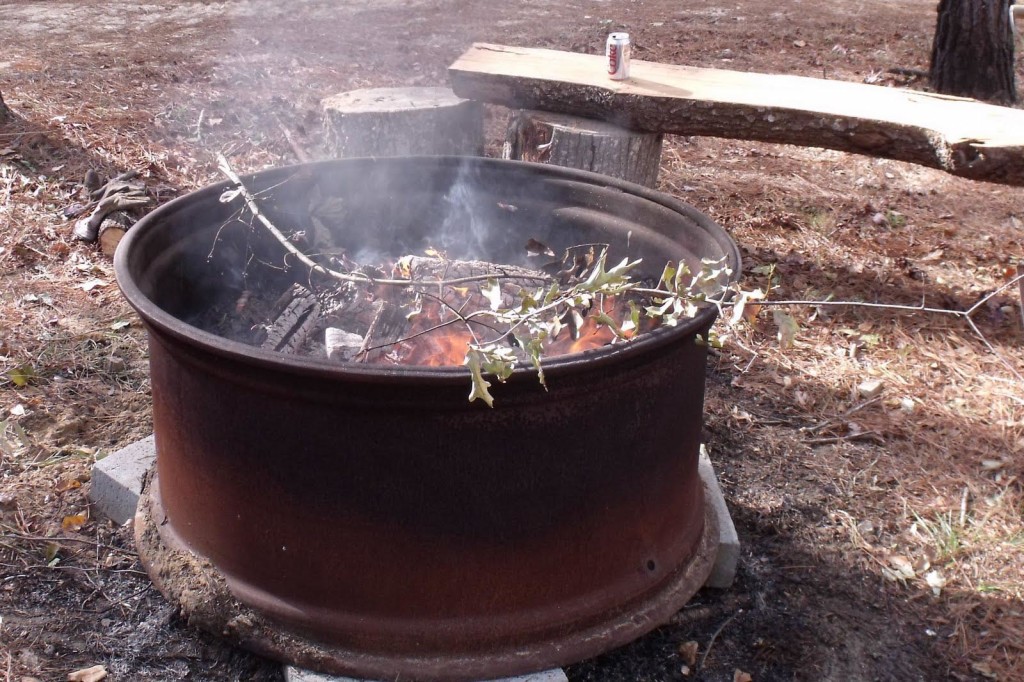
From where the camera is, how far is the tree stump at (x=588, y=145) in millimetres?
4121

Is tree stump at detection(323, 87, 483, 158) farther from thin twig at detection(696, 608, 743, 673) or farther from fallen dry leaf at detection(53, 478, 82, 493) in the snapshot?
thin twig at detection(696, 608, 743, 673)

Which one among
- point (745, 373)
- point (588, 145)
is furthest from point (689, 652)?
point (588, 145)

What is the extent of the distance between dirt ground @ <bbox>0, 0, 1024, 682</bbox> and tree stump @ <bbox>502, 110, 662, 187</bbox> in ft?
2.91

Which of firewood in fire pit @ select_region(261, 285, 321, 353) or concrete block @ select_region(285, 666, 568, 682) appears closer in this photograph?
concrete block @ select_region(285, 666, 568, 682)

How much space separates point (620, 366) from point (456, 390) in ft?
1.28

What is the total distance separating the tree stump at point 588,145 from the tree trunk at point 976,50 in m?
3.67

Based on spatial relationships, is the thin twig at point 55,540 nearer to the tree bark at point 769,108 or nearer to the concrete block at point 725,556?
the concrete block at point 725,556

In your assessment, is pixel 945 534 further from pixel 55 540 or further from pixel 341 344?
pixel 55 540

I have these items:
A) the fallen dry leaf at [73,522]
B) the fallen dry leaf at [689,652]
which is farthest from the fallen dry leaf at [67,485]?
the fallen dry leaf at [689,652]

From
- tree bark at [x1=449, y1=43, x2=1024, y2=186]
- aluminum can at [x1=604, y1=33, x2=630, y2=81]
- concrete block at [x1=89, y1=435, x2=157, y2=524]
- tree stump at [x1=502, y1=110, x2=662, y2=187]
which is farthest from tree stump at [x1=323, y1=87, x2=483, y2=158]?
concrete block at [x1=89, y1=435, x2=157, y2=524]

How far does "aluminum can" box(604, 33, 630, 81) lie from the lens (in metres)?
4.18

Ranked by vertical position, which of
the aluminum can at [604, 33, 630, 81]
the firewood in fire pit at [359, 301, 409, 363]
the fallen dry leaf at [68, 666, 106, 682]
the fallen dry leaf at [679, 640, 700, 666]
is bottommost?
the fallen dry leaf at [679, 640, 700, 666]

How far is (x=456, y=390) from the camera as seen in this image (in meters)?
1.78

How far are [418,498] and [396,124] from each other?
2706 mm
